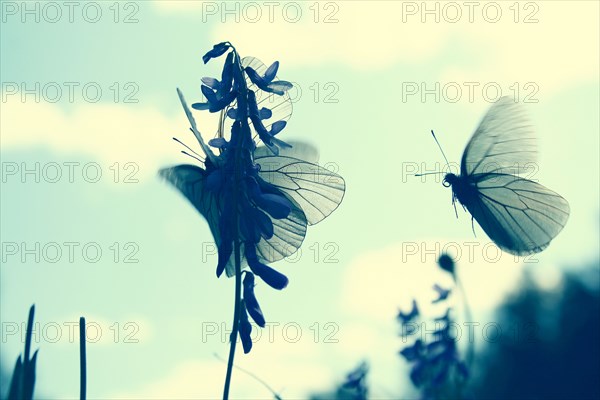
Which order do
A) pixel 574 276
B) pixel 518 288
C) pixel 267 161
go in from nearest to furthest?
pixel 267 161, pixel 574 276, pixel 518 288

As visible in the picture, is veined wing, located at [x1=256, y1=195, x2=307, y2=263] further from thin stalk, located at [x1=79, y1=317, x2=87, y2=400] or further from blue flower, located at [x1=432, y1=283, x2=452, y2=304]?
blue flower, located at [x1=432, y1=283, x2=452, y2=304]

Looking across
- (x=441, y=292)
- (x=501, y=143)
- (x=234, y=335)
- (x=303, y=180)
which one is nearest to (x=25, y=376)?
(x=234, y=335)

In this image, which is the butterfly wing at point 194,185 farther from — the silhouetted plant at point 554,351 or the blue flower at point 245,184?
the silhouetted plant at point 554,351

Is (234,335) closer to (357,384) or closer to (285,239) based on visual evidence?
(285,239)

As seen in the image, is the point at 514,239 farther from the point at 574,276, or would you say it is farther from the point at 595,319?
the point at 574,276

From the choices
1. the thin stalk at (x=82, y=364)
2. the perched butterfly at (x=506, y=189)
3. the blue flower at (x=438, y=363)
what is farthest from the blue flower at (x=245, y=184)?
the perched butterfly at (x=506, y=189)

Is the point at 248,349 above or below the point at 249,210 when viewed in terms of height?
below

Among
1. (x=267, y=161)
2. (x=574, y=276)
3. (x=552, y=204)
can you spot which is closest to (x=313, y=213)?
(x=267, y=161)
